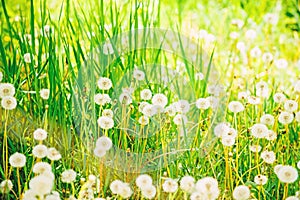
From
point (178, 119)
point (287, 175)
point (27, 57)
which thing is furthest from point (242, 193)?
point (27, 57)

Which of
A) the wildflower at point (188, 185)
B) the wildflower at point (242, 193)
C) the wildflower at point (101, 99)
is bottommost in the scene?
the wildflower at point (242, 193)

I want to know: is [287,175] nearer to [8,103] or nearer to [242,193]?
[242,193]

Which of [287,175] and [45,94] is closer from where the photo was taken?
[287,175]

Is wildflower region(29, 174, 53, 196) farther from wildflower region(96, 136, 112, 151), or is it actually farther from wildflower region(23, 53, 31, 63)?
wildflower region(23, 53, 31, 63)

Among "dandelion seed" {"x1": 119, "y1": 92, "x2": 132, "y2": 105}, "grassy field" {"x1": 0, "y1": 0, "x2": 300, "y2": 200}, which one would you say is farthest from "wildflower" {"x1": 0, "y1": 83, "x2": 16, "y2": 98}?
"dandelion seed" {"x1": 119, "y1": 92, "x2": 132, "y2": 105}

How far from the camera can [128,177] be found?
161 centimetres

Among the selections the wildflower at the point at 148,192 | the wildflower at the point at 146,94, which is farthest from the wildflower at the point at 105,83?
the wildflower at the point at 148,192

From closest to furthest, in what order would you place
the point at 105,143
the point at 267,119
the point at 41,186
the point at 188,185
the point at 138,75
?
1. the point at 41,186
2. the point at 188,185
3. the point at 105,143
4. the point at 267,119
5. the point at 138,75

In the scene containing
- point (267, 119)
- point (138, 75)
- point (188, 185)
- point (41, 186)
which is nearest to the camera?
point (41, 186)

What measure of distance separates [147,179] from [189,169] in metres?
0.34

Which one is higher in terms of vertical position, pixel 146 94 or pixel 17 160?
pixel 146 94

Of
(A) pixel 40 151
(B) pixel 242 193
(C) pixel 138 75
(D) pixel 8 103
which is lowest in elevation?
(B) pixel 242 193

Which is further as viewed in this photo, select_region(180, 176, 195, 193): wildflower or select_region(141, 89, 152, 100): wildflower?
select_region(141, 89, 152, 100): wildflower

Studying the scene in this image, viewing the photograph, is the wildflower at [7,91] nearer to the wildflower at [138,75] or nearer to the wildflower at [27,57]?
the wildflower at [27,57]
